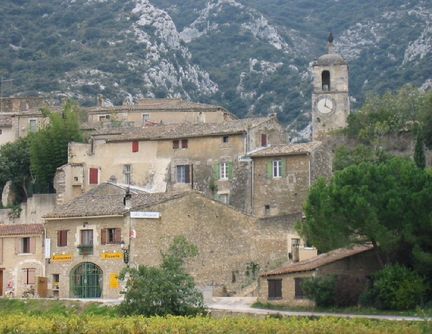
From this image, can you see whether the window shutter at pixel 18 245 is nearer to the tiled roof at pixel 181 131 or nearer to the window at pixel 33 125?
the tiled roof at pixel 181 131

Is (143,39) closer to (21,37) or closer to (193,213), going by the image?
(21,37)

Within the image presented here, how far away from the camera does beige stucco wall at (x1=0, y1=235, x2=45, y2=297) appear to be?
8219 centimetres

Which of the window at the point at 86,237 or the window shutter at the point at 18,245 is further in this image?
the window shutter at the point at 18,245

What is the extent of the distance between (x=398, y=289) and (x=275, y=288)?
9.01 meters

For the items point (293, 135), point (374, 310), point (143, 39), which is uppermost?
point (143, 39)

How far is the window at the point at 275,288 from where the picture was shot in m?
72.6

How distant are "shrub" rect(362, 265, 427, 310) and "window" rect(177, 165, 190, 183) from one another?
2580cm

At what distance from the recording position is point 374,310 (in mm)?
66125

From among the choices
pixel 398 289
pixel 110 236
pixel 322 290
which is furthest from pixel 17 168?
pixel 398 289

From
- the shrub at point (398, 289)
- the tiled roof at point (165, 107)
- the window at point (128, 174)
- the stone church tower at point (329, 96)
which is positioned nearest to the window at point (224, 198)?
the window at point (128, 174)

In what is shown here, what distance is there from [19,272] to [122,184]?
11.7 m

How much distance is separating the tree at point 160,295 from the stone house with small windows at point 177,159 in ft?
70.2

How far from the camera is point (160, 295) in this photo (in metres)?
66.2

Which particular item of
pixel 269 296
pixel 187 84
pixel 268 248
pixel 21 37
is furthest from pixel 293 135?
pixel 269 296
